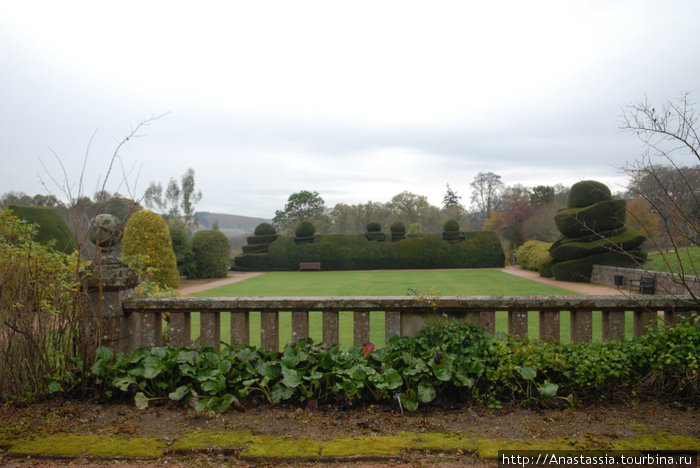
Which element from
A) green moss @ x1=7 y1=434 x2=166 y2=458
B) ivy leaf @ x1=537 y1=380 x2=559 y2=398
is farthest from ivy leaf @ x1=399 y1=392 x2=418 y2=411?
green moss @ x1=7 y1=434 x2=166 y2=458

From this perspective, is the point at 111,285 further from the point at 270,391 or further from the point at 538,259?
the point at 538,259

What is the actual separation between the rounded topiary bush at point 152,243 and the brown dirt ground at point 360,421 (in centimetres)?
1157

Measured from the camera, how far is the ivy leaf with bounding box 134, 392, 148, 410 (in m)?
2.81

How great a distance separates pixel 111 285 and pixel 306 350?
1.51 m

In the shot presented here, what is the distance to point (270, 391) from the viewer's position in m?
2.87

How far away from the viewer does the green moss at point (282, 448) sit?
7.14 feet

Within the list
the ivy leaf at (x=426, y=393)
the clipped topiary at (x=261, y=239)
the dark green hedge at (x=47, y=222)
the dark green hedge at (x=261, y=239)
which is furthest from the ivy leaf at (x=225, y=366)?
the dark green hedge at (x=261, y=239)

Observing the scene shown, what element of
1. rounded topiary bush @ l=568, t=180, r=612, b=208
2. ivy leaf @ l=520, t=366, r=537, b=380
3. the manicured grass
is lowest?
the manicured grass

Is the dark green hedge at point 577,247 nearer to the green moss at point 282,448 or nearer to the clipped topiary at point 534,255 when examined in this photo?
the clipped topiary at point 534,255

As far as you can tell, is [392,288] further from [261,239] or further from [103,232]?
[261,239]

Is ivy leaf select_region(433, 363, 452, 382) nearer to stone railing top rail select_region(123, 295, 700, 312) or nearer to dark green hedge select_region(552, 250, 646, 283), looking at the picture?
stone railing top rail select_region(123, 295, 700, 312)

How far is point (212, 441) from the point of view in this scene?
2.33 meters

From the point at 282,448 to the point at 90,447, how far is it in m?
1.03

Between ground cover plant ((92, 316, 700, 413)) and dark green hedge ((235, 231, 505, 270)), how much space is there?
74.8 ft
